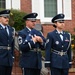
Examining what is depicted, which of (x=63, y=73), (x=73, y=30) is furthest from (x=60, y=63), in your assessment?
(x=73, y=30)

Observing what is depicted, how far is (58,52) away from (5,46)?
111cm

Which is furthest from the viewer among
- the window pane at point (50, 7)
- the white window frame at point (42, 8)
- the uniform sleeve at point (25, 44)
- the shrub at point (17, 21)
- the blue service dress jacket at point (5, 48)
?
the window pane at point (50, 7)

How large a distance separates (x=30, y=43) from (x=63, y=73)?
3.12 feet

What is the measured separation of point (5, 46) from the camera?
9.29 m

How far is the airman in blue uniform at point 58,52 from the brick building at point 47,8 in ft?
28.9

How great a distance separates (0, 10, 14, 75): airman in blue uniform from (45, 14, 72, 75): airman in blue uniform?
0.78 meters

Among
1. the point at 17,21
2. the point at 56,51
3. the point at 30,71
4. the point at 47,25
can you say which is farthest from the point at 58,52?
the point at 47,25

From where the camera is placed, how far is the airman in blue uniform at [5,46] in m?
9.25

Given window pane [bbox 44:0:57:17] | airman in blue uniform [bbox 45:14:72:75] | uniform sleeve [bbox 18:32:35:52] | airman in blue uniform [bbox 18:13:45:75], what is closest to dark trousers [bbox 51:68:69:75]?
airman in blue uniform [bbox 45:14:72:75]

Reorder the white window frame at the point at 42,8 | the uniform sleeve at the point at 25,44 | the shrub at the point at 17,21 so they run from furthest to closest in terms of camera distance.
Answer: the white window frame at the point at 42,8 < the shrub at the point at 17,21 < the uniform sleeve at the point at 25,44

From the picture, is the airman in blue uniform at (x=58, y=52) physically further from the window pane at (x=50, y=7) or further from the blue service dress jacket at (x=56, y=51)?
the window pane at (x=50, y=7)

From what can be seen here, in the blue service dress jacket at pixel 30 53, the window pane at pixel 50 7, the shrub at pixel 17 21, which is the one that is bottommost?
the blue service dress jacket at pixel 30 53

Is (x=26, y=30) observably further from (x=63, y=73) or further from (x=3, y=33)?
(x=63, y=73)

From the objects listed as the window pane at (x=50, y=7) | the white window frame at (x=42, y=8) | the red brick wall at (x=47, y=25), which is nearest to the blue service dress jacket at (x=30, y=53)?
the red brick wall at (x=47, y=25)
